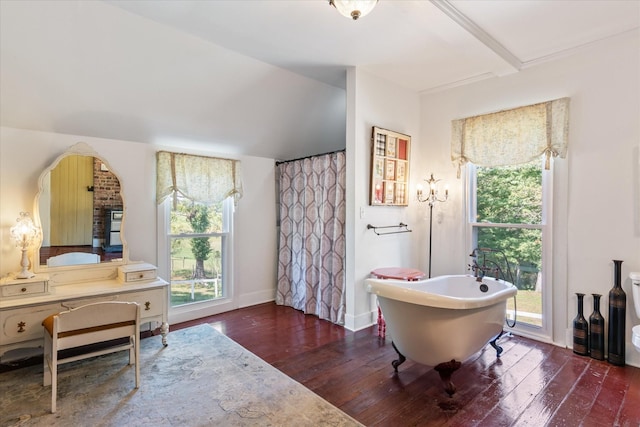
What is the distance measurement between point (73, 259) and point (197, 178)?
1391 mm

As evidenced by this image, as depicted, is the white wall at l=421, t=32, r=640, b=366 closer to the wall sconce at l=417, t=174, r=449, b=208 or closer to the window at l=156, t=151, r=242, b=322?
the wall sconce at l=417, t=174, r=449, b=208

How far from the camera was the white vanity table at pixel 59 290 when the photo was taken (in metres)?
2.37

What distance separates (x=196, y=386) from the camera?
2.33m

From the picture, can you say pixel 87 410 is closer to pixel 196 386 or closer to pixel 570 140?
pixel 196 386

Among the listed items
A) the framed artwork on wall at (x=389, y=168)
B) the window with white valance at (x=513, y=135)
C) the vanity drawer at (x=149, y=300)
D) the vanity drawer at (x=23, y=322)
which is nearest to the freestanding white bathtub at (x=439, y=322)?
the framed artwork on wall at (x=389, y=168)

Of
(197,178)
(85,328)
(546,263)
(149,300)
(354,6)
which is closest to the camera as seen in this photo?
(354,6)

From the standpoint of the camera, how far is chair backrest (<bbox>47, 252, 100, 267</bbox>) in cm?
288

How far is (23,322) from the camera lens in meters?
2.38

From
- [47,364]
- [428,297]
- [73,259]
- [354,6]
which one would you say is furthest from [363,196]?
[47,364]

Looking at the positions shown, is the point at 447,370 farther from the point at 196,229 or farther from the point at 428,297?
the point at 196,229

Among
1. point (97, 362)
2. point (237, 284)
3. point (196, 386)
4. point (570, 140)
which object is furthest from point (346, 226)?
point (97, 362)

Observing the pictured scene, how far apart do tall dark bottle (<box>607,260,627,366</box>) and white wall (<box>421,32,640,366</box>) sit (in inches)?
3.6

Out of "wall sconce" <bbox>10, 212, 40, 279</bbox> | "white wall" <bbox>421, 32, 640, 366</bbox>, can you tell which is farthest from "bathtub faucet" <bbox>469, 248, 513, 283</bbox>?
"wall sconce" <bbox>10, 212, 40, 279</bbox>

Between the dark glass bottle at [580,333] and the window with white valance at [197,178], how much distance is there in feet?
11.9
